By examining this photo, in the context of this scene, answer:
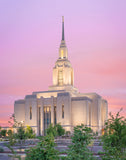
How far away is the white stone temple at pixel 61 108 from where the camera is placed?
6644 cm

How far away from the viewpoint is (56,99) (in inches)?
2665

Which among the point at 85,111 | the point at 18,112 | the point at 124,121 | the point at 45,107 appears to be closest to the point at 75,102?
the point at 85,111

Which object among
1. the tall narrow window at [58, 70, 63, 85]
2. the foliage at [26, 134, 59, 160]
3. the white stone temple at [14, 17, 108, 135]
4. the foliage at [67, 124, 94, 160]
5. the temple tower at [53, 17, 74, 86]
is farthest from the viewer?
the tall narrow window at [58, 70, 63, 85]

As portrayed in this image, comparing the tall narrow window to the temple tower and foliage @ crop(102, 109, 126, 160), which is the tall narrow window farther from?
foliage @ crop(102, 109, 126, 160)

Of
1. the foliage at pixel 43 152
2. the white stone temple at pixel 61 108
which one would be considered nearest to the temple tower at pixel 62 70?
the white stone temple at pixel 61 108

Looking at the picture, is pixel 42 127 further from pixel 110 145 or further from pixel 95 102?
pixel 110 145

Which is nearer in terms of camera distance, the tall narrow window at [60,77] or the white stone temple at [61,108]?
the white stone temple at [61,108]

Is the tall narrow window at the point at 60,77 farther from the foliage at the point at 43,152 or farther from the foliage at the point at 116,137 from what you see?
the foliage at the point at 43,152

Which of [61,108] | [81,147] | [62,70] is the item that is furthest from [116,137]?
[62,70]

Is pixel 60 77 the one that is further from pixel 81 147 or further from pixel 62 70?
pixel 81 147

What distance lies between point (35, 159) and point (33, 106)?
5927cm

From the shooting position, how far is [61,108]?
219 ft

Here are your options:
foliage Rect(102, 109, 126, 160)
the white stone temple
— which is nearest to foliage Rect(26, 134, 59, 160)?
foliage Rect(102, 109, 126, 160)

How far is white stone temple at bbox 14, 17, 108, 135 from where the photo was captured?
218ft
